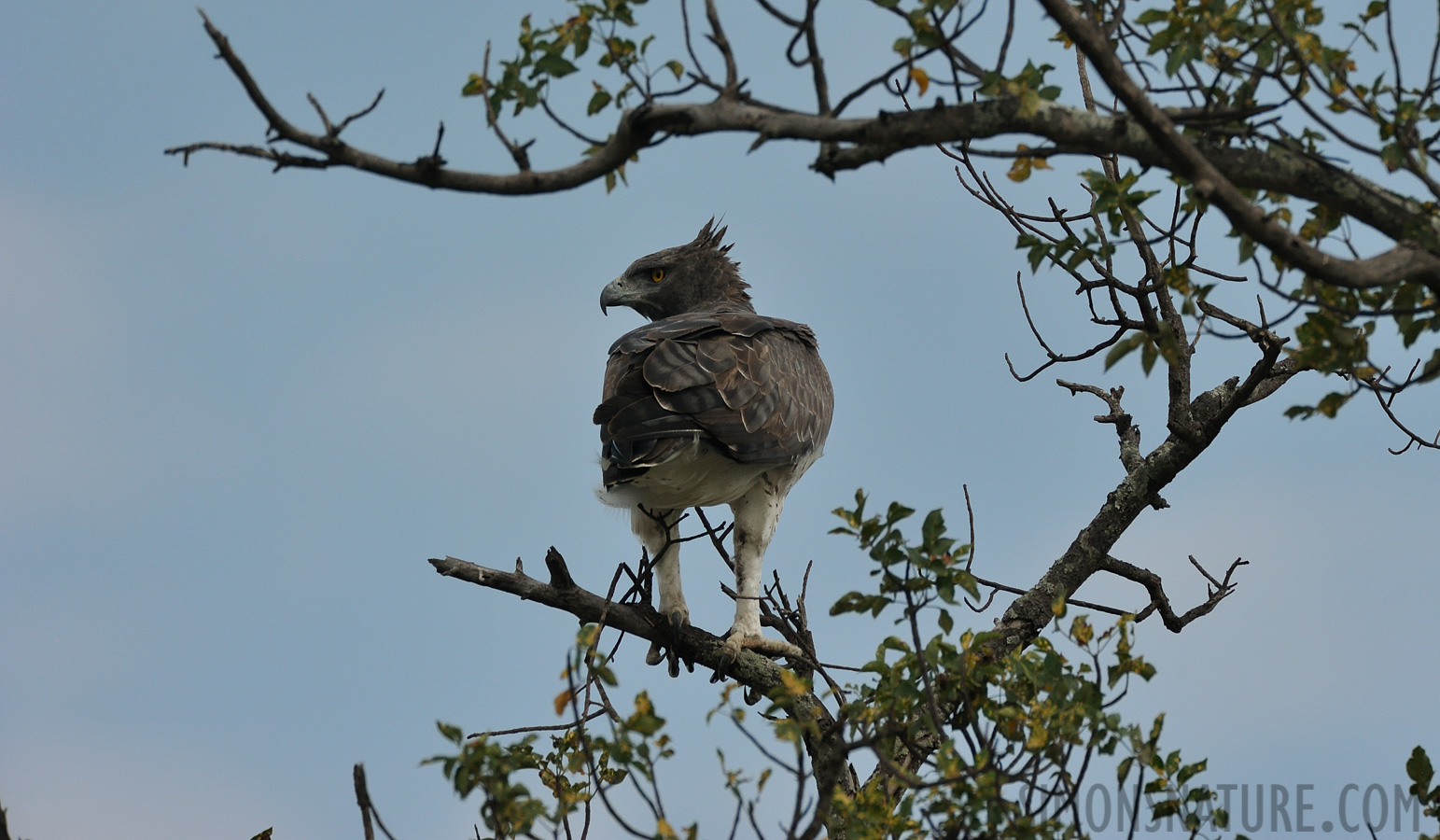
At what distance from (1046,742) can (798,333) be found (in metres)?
4.19

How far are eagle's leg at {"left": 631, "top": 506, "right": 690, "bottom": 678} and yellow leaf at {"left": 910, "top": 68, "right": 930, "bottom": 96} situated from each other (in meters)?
3.31

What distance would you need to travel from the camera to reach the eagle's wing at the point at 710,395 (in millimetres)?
A: 5770

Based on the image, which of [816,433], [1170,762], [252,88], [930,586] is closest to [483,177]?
[252,88]

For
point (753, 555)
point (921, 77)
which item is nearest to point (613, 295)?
point (753, 555)

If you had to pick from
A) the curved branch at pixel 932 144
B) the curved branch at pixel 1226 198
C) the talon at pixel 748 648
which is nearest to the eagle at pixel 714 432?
the talon at pixel 748 648

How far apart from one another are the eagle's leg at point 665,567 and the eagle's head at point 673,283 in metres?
2.35

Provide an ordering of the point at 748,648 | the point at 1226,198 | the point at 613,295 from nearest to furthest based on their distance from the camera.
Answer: the point at 1226,198, the point at 748,648, the point at 613,295

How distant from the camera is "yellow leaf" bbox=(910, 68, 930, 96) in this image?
10.9 feet

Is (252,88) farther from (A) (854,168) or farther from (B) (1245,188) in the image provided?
(B) (1245,188)

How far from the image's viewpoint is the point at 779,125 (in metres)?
3.17

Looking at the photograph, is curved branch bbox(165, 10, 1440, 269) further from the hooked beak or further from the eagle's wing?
the hooked beak

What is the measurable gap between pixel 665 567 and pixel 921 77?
3.82 meters

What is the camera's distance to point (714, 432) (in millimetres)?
5984

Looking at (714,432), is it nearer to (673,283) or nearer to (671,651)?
(671,651)
